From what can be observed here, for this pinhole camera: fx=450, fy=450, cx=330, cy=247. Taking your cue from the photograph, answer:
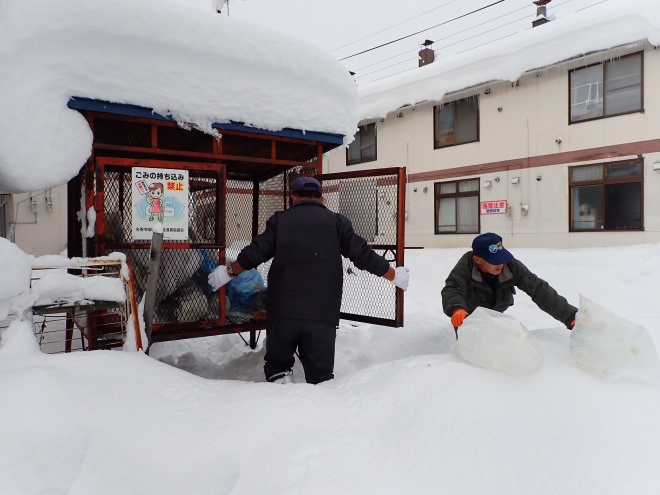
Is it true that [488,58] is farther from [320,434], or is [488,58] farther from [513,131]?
[320,434]

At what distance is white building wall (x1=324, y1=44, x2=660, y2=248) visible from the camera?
10.3 metres

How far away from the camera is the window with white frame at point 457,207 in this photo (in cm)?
1365

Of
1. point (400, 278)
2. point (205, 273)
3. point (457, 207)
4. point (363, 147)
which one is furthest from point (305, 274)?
point (363, 147)

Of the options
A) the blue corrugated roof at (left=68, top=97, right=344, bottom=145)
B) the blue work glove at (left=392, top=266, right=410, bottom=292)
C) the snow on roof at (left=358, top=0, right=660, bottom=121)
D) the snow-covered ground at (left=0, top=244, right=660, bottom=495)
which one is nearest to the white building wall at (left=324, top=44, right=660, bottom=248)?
the snow on roof at (left=358, top=0, right=660, bottom=121)

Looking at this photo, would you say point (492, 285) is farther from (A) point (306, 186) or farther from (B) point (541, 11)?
(B) point (541, 11)

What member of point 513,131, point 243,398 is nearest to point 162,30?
point 243,398

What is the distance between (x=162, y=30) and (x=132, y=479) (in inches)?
124

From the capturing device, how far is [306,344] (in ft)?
11.3

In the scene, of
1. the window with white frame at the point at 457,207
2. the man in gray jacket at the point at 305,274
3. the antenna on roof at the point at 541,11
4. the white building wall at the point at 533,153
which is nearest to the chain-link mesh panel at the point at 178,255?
the man in gray jacket at the point at 305,274

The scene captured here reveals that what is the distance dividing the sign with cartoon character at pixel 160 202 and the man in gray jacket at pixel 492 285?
2.30 m

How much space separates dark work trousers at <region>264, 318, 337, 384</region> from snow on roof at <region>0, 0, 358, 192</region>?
1.82 meters

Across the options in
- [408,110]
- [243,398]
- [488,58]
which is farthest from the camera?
[408,110]

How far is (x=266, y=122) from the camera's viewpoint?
404 centimetres

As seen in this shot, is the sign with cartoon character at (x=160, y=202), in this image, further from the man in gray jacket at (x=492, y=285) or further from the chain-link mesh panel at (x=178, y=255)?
the man in gray jacket at (x=492, y=285)
